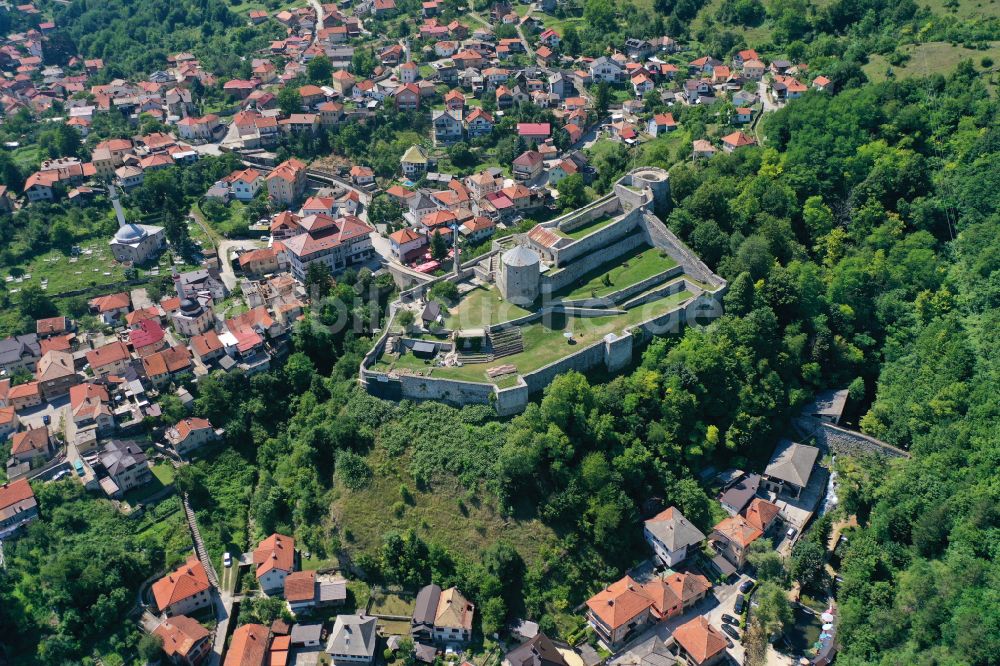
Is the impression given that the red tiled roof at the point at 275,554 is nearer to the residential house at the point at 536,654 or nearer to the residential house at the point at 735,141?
the residential house at the point at 536,654

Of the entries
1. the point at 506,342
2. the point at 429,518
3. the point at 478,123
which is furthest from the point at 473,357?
the point at 478,123

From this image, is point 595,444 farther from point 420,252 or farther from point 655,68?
point 655,68

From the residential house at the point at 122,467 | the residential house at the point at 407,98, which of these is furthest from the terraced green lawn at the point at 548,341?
the residential house at the point at 407,98

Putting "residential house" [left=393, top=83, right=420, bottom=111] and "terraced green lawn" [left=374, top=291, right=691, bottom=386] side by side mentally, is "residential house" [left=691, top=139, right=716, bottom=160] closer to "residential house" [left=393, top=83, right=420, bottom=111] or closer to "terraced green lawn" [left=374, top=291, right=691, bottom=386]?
"terraced green lawn" [left=374, top=291, right=691, bottom=386]

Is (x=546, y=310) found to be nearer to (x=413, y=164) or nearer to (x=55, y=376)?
(x=413, y=164)

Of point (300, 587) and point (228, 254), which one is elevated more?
point (228, 254)

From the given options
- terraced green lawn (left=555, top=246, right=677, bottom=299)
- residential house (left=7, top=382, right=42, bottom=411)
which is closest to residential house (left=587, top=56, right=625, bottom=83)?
terraced green lawn (left=555, top=246, right=677, bottom=299)

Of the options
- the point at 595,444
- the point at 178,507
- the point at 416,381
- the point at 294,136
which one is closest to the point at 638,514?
the point at 595,444
